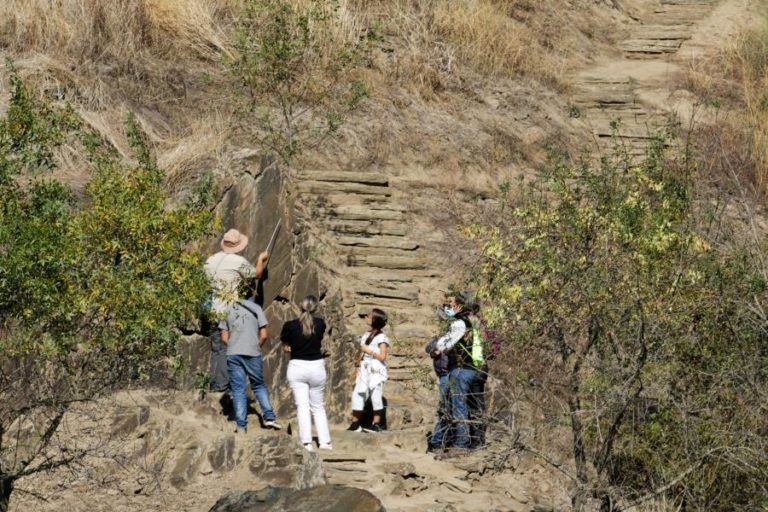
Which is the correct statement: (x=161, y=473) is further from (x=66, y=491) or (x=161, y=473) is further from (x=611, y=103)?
(x=611, y=103)

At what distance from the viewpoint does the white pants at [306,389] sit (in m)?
12.3

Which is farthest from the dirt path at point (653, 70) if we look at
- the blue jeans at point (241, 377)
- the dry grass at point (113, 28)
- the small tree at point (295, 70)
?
the blue jeans at point (241, 377)

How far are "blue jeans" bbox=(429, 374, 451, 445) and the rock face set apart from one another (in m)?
1.69

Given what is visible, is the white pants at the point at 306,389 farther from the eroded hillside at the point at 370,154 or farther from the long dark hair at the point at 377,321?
the long dark hair at the point at 377,321

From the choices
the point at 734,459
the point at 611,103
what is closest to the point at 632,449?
the point at 734,459

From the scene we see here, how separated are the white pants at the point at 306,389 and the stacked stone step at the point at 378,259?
1.97 meters

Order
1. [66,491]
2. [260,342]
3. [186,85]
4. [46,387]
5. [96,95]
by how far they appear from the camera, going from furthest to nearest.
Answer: [186,85], [96,95], [260,342], [66,491], [46,387]

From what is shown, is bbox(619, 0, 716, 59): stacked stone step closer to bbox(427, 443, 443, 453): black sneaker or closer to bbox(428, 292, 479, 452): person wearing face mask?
bbox(427, 443, 443, 453): black sneaker

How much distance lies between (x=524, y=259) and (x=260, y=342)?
2.61 meters

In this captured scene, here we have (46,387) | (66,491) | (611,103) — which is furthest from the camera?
(611,103)

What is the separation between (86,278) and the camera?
893cm

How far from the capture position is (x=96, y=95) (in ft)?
60.4

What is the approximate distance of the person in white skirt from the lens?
1291cm

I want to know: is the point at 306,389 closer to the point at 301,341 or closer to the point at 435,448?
the point at 301,341
